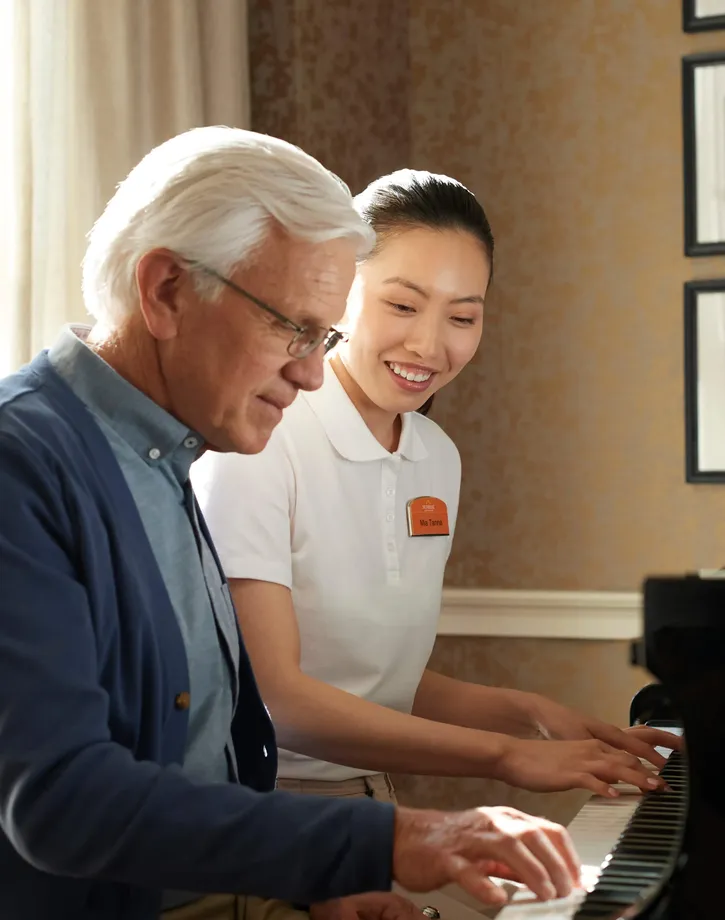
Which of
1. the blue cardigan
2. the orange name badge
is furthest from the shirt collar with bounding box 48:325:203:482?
the orange name badge

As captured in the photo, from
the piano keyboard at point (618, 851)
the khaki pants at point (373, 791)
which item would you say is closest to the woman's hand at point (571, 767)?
the piano keyboard at point (618, 851)

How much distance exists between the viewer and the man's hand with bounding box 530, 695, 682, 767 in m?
1.72

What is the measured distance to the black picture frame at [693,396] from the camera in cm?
307

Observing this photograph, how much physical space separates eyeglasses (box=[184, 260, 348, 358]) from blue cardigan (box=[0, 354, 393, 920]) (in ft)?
0.84

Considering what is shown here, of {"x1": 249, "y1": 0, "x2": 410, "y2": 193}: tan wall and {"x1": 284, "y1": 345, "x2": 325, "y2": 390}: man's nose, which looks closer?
{"x1": 284, "y1": 345, "x2": 325, "y2": 390}: man's nose

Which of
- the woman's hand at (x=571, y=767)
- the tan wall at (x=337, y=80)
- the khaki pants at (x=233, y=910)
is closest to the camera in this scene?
the khaki pants at (x=233, y=910)

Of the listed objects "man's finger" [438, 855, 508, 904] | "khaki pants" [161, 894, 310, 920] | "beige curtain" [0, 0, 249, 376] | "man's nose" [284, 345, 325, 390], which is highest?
"beige curtain" [0, 0, 249, 376]

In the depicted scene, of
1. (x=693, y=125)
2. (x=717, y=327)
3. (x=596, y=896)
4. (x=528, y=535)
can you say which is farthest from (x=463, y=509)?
(x=596, y=896)

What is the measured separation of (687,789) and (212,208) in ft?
2.44

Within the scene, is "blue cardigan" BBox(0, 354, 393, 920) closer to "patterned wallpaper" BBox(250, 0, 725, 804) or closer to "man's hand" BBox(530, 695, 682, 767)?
"man's hand" BBox(530, 695, 682, 767)

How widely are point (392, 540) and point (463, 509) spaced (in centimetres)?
128

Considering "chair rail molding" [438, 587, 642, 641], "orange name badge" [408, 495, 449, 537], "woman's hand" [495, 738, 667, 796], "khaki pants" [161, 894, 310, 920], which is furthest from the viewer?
"chair rail molding" [438, 587, 642, 641]

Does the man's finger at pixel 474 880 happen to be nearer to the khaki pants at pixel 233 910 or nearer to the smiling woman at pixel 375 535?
the khaki pants at pixel 233 910

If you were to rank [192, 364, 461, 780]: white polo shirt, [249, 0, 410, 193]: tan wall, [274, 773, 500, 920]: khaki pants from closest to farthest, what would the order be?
[192, 364, 461, 780]: white polo shirt < [274, 773, 500, 920]: khaki pants < [249, 0, 410, 193]: tan wall
